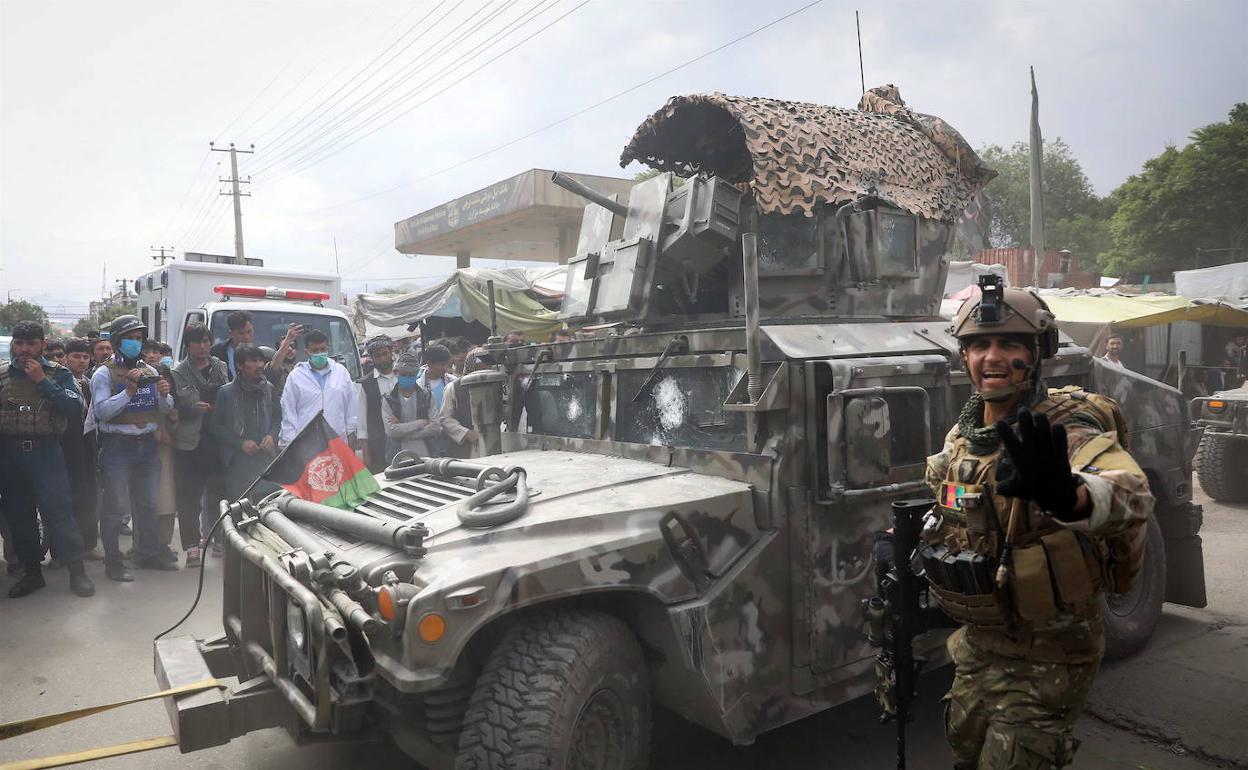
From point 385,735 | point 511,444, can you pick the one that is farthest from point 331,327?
point 385,735

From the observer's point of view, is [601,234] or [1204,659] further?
[601,234]

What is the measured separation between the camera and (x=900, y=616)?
2.62m

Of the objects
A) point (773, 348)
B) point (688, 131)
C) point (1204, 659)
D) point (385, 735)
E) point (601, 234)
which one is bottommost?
point (1204, 659)

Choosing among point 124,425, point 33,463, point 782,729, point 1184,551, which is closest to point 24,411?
point 33,463

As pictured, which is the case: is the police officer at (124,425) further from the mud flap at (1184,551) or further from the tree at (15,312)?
the tree at (15,312)

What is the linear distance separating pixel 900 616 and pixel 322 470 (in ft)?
7.58

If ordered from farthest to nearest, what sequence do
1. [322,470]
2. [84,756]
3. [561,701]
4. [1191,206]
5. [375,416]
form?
[1191,206] < [375,416] < [322,470] < [84,756] < [561,701]

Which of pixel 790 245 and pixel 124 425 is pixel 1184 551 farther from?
pixel 124 425

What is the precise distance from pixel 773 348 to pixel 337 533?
→ 178cm

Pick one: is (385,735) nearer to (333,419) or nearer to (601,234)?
(601,234)

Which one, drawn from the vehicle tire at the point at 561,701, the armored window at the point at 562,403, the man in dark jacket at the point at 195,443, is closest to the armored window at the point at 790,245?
the armored window at the point at 562,403

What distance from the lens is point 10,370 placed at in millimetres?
5719

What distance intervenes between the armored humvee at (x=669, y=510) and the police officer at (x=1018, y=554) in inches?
31.9

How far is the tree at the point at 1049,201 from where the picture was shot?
3891 cm
